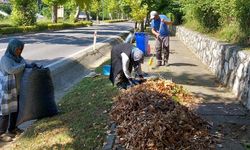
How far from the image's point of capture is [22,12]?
126 feet

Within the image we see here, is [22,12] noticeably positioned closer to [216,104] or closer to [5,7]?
[216,104]

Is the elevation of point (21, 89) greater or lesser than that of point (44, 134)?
greater

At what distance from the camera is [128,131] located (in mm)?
5691

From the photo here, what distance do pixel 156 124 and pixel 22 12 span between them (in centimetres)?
3491

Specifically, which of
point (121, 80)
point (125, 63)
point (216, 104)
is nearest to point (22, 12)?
point (121, 80)

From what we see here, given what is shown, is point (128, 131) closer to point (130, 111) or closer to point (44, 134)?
point (130, 111)

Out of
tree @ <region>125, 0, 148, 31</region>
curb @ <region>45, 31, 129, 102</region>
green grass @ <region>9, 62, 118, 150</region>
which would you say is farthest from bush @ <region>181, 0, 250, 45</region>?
tree @ <region>125, 0, 148, 31</region>

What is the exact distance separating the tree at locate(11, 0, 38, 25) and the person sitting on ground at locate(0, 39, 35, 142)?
3216cm

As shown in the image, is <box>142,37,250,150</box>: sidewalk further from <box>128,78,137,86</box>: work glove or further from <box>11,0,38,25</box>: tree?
<box>11,0,38,25</box>: tree

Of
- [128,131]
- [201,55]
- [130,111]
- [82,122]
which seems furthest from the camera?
[201,55]

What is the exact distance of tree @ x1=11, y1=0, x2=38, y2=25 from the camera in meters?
38.1

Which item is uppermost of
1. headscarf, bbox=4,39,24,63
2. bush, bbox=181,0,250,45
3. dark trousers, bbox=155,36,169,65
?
bush, bbox=181,0,250,45

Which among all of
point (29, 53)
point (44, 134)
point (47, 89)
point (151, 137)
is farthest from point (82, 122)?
point (29, 53)

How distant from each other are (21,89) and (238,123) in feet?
11.9
